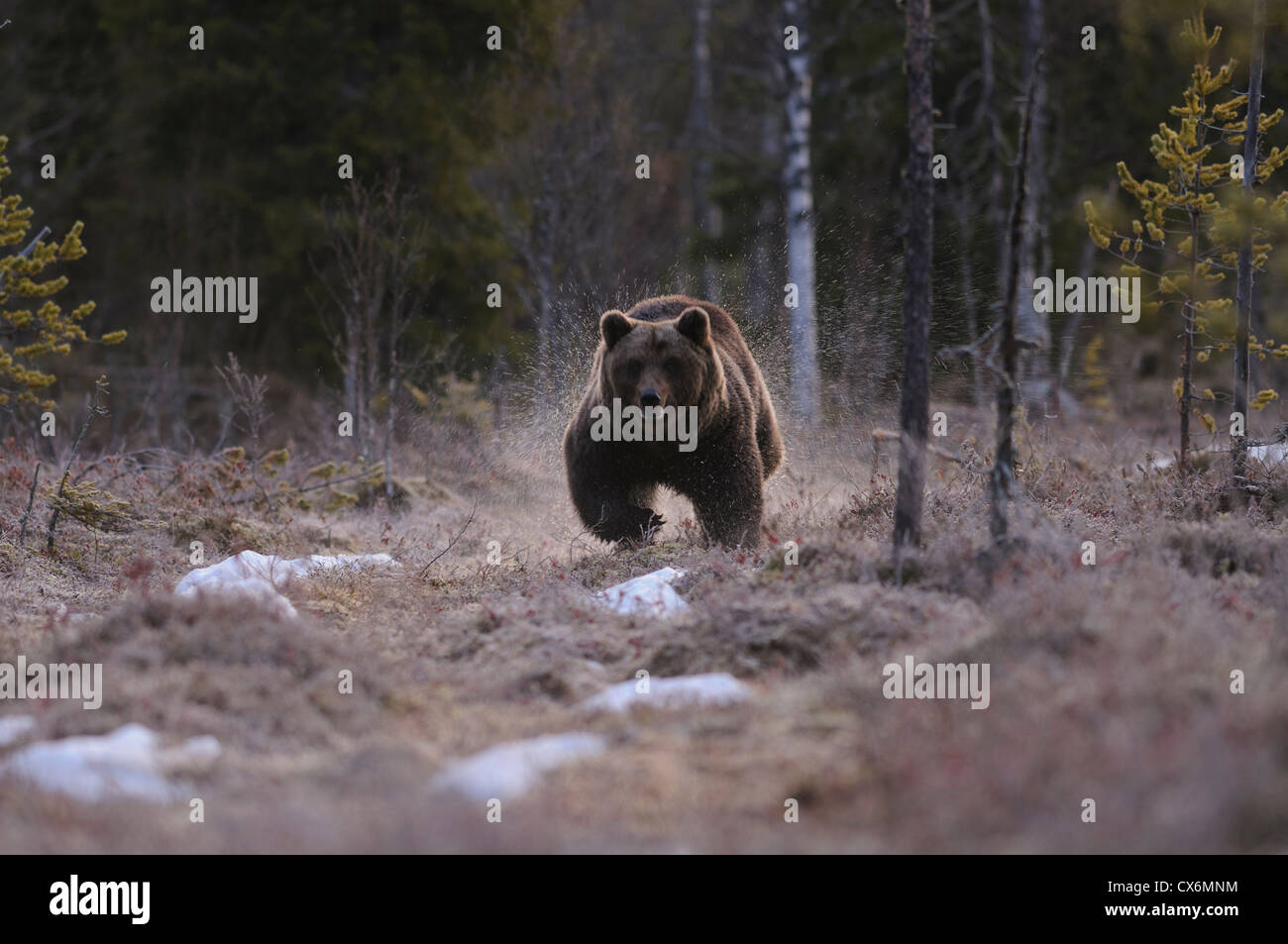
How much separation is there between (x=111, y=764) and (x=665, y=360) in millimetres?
5679

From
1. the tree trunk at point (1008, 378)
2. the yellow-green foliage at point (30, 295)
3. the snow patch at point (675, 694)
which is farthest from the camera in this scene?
the yellow-green foliage at point (30, 295)

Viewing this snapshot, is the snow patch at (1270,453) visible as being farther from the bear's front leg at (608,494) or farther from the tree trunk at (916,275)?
the bear's front leg at (608,494)

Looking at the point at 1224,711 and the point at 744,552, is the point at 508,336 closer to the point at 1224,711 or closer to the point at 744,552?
the point at 744,552

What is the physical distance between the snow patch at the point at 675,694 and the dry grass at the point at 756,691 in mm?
146

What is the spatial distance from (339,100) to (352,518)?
10332 millimetres

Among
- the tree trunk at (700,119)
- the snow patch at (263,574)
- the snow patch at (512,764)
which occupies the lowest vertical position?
the snow patch at (512,764)

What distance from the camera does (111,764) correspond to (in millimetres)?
4863

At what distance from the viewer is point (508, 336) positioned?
19938 mm

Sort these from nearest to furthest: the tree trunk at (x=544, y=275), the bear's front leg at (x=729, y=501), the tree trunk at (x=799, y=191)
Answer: the bear's front leg at (x=729, y=501)
the tree trunk at (x=544, y=275)
the tree trunk at (x=799, y=191)

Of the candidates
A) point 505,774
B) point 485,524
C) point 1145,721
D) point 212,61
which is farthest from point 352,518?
point 212,61

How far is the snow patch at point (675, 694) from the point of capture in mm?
5637

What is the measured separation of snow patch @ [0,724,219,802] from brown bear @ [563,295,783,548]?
16.6 ft

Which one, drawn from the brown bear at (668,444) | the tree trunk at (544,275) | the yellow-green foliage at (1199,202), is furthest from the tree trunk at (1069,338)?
the brown bear at (668,444)

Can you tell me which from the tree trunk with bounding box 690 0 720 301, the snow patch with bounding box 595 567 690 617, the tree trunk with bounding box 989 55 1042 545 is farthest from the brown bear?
the tree trunk with bounding box 690 0 720 301
